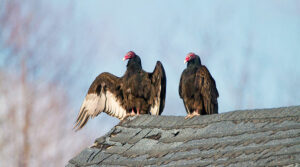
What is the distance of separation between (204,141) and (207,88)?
2879mm

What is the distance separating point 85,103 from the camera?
8.27 m

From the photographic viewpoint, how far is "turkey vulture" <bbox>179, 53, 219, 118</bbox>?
7.67 m

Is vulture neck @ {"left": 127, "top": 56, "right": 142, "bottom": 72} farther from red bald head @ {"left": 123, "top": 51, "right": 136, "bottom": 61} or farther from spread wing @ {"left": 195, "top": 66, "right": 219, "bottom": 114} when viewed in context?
spread wing @ {"left": 195, "top": 66, "right": 219, "bottom": 114}

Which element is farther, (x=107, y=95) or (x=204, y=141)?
(x=107, y=95)

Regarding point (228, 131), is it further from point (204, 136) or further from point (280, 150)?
point (280, 150)

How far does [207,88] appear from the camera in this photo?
25.2 ft

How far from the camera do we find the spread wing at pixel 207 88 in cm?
766

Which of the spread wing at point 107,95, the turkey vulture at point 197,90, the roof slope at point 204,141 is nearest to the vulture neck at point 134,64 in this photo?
the spread wing at point 107,95

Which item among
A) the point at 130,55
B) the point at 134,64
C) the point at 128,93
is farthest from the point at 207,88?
the point at 130,55

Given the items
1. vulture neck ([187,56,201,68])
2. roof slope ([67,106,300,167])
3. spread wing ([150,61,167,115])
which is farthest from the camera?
spread wing ([150,61,167,115])

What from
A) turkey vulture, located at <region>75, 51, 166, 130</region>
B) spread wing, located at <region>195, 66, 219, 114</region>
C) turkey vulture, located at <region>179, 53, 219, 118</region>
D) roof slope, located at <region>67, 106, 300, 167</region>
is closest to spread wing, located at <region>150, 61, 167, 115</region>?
turkey vulture, located at <region>75, 51, 166, 130</region>

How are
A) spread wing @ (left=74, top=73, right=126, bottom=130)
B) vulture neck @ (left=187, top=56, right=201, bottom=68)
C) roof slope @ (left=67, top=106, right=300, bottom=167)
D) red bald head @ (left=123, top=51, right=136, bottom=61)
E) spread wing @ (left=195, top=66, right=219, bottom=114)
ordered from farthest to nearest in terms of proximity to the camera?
red bald head @ (left=123, top=51, right=136, bottom=61) → spread wing @ (left=74, top=73, right=126, bottom=130) → vulture neck @ (left=187, top=56, right=201, bottom=68) → spread wing @ (left=195, top=66, right=219, bottom=114) → roof slope @ (left=67, top=106, right=300, bottom=167)

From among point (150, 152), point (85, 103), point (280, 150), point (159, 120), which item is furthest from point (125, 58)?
point (280, 150)

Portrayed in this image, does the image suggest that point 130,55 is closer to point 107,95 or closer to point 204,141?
point 107,95
